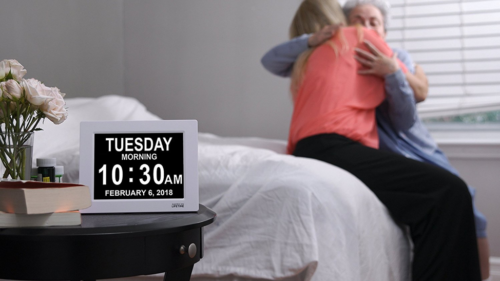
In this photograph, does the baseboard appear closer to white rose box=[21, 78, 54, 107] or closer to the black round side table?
the black round side table

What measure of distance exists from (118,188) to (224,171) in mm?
414

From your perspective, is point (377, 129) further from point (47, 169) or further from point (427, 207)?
point (47, 169)

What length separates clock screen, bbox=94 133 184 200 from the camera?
85 centimetres

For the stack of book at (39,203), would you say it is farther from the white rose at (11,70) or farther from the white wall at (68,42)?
the white wall at (68,42)

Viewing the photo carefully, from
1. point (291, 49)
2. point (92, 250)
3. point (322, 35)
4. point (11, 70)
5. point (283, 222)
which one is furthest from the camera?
point (291, 49)

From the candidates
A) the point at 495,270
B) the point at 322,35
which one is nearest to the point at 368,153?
the point at 322,35

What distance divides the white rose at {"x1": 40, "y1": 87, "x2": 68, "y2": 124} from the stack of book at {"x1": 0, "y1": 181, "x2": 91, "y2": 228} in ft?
Result: 0.34

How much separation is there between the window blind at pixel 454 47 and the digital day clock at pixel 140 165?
6.44ft

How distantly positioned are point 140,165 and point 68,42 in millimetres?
1489

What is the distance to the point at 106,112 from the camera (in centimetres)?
200

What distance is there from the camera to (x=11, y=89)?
75cm

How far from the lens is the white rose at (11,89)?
75cm

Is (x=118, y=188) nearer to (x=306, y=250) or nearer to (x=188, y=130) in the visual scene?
(x=188, y=130)

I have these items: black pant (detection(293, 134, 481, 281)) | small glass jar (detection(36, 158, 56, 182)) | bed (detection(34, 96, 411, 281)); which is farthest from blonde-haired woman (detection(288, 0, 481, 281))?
small glass jar (detection(36, 158, 56, 182))
